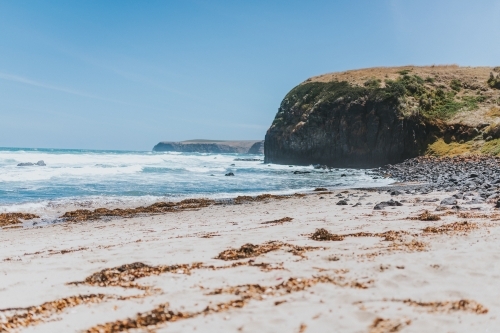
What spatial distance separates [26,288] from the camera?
17.2 feet

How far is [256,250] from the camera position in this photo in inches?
268

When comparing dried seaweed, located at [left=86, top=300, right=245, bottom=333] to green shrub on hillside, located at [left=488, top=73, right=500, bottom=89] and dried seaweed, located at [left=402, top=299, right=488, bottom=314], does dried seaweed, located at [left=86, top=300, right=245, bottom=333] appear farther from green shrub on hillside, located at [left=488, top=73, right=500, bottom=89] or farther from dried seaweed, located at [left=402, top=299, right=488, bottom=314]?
green shrub on hillside, located at [left=488, top=73, right=500, bottom=89]

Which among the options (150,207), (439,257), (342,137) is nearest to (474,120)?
(342,137)

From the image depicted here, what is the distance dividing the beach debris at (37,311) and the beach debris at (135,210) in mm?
9581

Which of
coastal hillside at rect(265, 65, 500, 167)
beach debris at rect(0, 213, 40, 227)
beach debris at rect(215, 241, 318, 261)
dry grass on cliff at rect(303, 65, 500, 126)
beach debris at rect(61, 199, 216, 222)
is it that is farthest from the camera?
dry grass on cliff at rect(303, 65, 500, 126)

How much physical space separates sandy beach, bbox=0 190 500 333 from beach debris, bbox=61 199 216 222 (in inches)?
184

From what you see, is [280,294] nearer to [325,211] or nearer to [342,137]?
[325,211]

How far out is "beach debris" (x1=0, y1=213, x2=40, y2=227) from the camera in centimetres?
1277

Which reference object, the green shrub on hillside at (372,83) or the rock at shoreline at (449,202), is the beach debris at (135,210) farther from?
the green shrub on hillside at (372,83)

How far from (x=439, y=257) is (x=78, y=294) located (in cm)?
518

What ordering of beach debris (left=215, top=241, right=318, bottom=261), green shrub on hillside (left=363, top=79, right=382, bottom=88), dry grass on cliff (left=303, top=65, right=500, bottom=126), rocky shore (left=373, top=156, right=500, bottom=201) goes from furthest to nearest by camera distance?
green shrub on hillside (left=363, top=79, right=382, bottom=88), dry grass on cliff (left=303, top=65, right=500, bottom=126), rocky shore (left=373, top=156, right=500, bottom=201), beach debris (left=215, top=241, right=318, bottom=261)

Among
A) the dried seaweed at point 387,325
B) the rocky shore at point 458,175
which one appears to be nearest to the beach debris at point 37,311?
the dried seaweed at point 387,325

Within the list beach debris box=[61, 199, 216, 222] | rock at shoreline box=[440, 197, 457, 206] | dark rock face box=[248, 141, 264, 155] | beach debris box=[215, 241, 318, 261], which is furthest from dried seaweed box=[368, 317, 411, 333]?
dark rock face box=[248, 141, 264, 155]

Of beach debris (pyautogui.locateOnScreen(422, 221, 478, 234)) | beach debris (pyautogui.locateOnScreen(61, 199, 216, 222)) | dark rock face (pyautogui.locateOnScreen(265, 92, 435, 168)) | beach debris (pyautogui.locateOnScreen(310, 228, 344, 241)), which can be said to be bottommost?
beach debris (pyautogui.locateOnScreen(61, 199, 216, 222))
